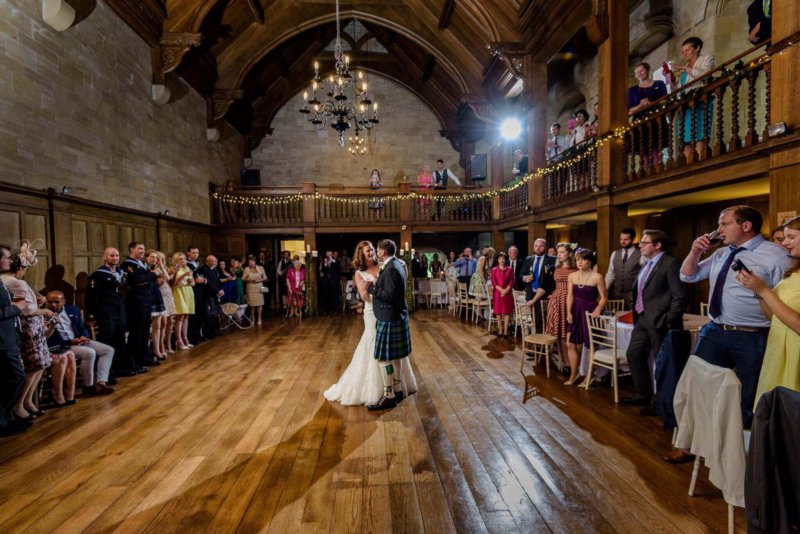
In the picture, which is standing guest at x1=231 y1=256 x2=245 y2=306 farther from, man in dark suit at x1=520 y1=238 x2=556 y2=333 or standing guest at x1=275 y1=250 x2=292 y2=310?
man in dark suit at x1=520 y1=238 x2=556 y2=333

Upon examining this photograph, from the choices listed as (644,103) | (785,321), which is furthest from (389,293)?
(644,103)

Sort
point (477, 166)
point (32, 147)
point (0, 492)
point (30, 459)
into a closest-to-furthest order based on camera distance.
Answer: point (0, 492) → point (30, 459) → point (32, 147) → point (477, 166)

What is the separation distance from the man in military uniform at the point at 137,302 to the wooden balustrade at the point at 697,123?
672 cm

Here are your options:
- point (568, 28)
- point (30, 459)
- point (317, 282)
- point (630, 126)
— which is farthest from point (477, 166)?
point (30, 459)

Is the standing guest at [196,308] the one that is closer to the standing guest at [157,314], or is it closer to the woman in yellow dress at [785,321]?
the standing guest at [157,314]

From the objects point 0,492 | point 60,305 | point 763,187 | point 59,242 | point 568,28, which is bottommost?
point 0,492

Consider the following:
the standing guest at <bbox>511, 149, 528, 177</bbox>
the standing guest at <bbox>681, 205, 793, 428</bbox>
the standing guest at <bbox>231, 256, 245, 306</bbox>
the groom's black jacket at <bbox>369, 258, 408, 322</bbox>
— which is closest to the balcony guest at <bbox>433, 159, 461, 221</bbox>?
the standing guest at <bbox>511, 149, 528, 177</bbox>

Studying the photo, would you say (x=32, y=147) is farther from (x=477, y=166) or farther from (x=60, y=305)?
(x=477, y=166)

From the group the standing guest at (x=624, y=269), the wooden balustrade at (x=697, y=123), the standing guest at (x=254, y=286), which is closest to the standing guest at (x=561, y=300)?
the standing guest at (x=624, y=269)

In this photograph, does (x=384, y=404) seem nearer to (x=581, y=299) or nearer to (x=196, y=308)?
(x=581, y=299)

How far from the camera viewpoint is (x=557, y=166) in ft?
24.4

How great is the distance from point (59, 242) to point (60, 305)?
1933 millimetres

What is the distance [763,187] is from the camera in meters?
4.52

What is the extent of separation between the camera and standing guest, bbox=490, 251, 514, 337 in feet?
21.4
